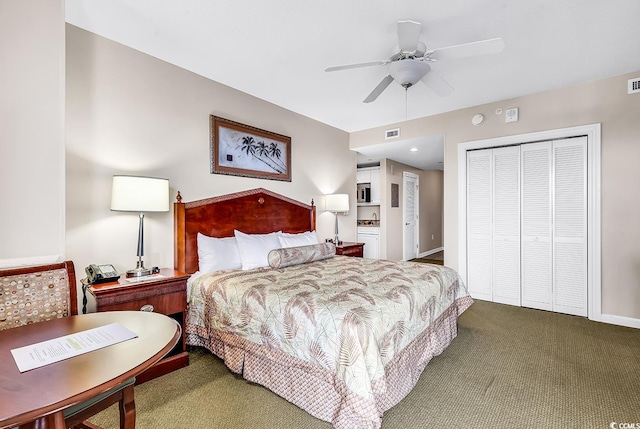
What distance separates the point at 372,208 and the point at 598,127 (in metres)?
4.08

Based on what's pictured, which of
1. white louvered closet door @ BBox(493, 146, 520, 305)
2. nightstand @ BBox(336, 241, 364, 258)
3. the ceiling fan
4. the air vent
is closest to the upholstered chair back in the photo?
the ceiling fan

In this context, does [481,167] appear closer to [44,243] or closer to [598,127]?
[598,127]

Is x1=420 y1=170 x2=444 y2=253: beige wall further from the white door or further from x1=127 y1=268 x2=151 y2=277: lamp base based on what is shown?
x1=127 y1=268 x2=151 y2=277: lamp base

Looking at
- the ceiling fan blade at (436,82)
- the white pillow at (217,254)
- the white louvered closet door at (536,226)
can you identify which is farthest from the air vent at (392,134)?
the white pillow at (217,254)

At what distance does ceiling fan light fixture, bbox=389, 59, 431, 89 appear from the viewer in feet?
7.85

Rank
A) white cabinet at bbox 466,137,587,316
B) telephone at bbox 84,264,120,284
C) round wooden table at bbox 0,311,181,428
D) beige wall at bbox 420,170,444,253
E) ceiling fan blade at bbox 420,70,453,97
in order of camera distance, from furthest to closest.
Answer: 1. beige wall at bbox 420,170,444,253
2. white cabinet at bbox 466,137,587,316
3. ceiling fan blade at bbox 420,70,453,97
4. telephone at bbox 84,264,120,284
5. round wooden table at bbox 0,311,181,428

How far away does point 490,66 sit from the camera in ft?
10.00

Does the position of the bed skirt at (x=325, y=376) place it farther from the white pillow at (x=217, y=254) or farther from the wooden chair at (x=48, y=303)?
the wooden chair at (x=48, y=303)

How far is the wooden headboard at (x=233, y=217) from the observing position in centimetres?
296

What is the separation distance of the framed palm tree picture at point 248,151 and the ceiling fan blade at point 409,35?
201 centimetres

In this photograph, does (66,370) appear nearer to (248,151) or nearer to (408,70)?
(408,70)

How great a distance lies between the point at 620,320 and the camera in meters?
3.31

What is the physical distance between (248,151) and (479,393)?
3.17m

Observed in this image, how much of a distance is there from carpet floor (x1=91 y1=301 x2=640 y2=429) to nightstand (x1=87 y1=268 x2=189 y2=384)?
0.09 metres
